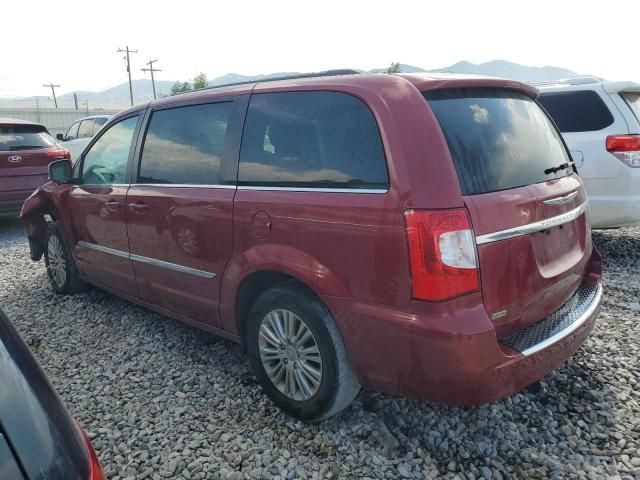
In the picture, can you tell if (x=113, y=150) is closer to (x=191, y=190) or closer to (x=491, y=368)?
(x=191, y=190)

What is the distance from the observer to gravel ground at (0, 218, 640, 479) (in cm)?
238

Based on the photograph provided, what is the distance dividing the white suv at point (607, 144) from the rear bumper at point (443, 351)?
341cm

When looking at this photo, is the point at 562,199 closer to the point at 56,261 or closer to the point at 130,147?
the point at 130,147

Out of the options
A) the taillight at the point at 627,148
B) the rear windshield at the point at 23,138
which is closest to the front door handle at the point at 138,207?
the taillight at the point at 627,148

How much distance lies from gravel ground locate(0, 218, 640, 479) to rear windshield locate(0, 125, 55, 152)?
17.4ft

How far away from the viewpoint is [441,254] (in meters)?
→ 2.05

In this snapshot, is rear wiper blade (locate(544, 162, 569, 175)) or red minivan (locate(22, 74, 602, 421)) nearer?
red minivan (locate(22, 74, 602, 421))

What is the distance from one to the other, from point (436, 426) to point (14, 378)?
7.00 feet

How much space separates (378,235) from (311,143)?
66cm

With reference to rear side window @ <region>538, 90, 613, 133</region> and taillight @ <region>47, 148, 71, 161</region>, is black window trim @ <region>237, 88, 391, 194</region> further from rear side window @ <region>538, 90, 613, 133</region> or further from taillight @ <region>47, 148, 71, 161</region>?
taillight @ <region>47, 148, 71, 161</region>

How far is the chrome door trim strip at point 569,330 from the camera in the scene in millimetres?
2210

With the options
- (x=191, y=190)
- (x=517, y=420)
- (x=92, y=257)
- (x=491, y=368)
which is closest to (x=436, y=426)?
(x=517, y=420)

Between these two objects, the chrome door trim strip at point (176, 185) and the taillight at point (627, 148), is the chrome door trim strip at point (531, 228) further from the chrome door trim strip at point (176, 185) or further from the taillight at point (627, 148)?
the taillight at point (627, 148)

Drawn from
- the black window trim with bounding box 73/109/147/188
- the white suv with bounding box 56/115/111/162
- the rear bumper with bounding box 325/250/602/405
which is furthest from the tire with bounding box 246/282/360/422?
the white suv with bounding box 56/115/111/162
